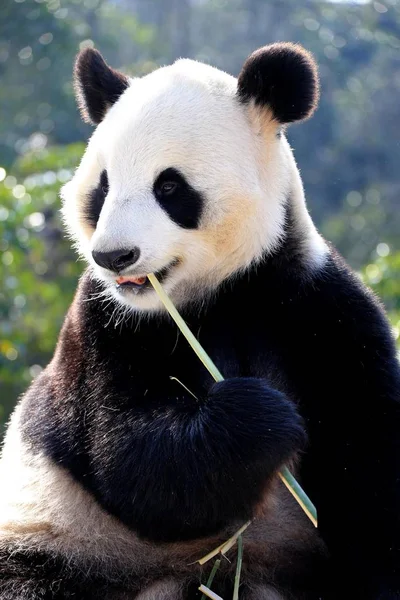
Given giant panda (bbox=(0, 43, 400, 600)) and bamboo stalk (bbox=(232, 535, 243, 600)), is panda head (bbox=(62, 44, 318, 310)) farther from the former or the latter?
bamboo stalk (bbox=(232, 535, 243, 600))

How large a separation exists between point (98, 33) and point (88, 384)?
43.1 feet

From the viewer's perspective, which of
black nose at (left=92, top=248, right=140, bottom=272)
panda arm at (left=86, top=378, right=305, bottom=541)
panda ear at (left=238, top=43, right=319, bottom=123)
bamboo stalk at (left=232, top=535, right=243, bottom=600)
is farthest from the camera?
panda ear at (left=238, top=43, right=319, bottom=123)

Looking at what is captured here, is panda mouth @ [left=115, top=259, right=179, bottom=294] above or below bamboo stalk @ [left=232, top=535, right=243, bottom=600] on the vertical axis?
above

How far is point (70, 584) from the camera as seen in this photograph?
133 inches

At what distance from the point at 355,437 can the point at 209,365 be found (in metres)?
0.57

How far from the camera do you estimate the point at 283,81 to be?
348 cm

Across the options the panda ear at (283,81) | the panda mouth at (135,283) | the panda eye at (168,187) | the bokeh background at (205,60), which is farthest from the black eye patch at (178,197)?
the bokeh background at (205,60)

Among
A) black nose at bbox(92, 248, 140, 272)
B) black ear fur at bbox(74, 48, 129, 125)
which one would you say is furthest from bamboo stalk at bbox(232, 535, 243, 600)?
black ear fur at bbox(74, 48, 129, 125)

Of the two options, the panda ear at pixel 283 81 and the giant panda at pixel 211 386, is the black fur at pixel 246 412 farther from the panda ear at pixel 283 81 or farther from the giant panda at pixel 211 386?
the panda ear at pixel 283 81

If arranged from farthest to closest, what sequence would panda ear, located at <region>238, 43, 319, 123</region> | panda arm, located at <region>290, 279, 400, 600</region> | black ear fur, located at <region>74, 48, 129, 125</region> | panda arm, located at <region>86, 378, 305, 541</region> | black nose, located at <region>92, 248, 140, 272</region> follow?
black ear fur, located at <region>74, 48, 129, 125</region> → panda ear, located at <region>238, 43, 319, 123</region> → panda arm, located at <region>290, 279, 400, 600</region> → panda arm, located at <region>86, 378, 305, 541</region> → black nose, located at <region>92, 248, 140, 272</region>

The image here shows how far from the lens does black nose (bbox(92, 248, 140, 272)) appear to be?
9.77 feet

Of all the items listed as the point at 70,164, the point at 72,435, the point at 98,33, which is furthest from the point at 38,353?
the point at 98,33

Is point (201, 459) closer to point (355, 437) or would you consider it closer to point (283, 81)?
point (355, 437)

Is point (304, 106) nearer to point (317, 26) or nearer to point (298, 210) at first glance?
point (298, 210)
